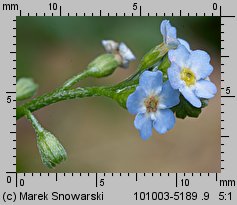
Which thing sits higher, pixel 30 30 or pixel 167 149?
pixel 30 30

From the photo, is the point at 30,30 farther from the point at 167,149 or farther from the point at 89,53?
the point at 167,149

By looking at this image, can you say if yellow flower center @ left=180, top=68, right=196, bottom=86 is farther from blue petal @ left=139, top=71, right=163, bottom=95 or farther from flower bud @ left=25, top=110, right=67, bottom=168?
flower bud @ left=25, top=110, right=67, bottom=168

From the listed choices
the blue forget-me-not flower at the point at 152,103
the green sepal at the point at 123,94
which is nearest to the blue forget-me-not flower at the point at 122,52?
the green sepal at the point at 123,94

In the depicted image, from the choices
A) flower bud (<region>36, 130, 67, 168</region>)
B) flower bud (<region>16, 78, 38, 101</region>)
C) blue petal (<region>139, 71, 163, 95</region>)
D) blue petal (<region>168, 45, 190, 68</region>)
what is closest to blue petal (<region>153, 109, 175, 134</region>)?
blue petal (<region>139, 71, 163, 95</region>)

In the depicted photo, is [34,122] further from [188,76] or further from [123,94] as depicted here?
[188,76]

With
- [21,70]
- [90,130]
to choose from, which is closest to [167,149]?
[90,130]

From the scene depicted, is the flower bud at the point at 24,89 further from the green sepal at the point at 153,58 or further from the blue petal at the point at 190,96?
the blue petal at the point at 190,96
